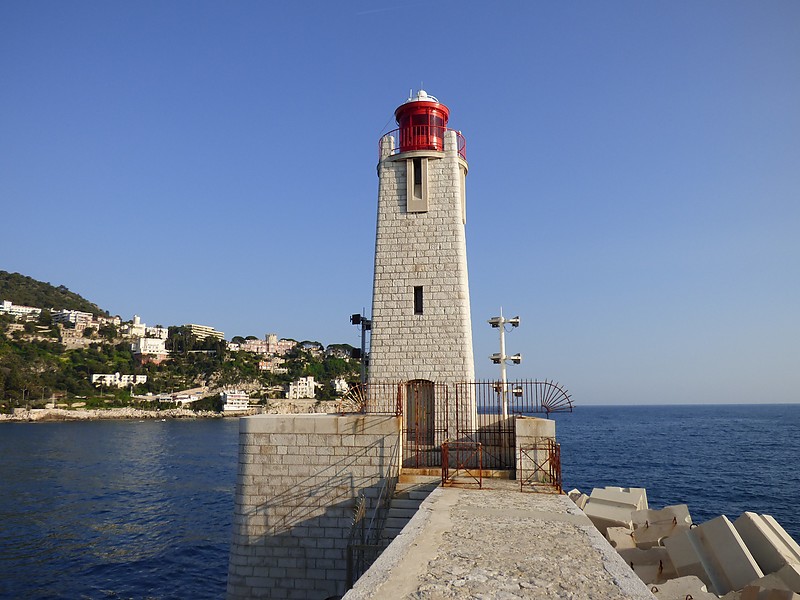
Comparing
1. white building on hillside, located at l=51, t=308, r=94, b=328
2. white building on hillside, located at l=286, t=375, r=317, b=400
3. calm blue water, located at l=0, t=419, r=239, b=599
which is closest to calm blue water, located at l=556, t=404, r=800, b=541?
calm blue water, located at l=0, t=419, r=239, b=599

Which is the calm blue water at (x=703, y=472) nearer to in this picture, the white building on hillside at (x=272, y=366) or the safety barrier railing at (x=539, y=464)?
the safety barrier railing at (x=539, y=464)

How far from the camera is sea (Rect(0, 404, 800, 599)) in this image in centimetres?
1931

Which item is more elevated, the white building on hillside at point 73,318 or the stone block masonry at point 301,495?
the white building on hillside at point 73,318

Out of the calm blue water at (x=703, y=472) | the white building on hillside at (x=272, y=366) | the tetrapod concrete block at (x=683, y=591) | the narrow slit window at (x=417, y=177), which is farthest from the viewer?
the white building on hillside at (x=272, y=366)


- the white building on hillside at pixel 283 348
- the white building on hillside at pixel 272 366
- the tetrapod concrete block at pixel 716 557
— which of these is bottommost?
the tetrapod concrete block at pixel 716 557

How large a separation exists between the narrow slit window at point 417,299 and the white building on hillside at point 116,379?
131m

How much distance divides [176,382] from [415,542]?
473ft

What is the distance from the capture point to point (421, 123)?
16172mm

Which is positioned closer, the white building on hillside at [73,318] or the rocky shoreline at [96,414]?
the rocky shoreline at [96,414]

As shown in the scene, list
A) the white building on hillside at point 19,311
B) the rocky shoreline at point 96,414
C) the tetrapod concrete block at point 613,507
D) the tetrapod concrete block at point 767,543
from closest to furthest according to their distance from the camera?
the tetrapod concrete block at point 767,543 → the tetrapod concrete block at point 613,507 → the rocky shoreline at point 96,414 → the white building on hillside at point 19,311

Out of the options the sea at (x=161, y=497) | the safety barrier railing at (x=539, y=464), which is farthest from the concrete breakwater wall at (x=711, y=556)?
the sea at (x=161, y=497)

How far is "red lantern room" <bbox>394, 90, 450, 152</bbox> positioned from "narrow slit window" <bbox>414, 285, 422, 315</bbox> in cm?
406

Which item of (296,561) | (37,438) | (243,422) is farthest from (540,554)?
(37,438)

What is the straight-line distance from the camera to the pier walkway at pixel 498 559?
5551 millimetres
